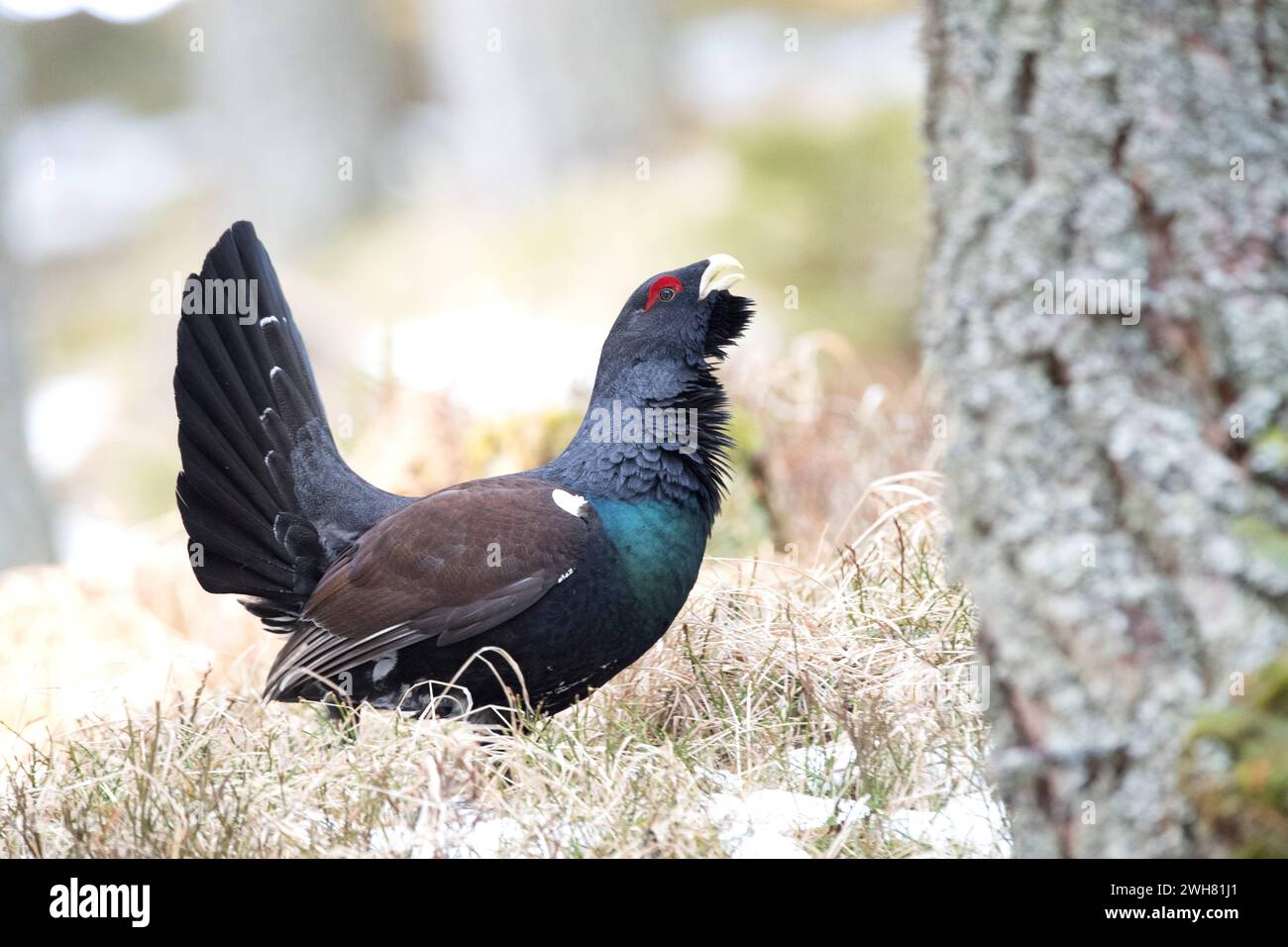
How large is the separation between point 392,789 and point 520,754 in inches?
12.5

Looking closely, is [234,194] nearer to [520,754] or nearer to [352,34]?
[352,34]

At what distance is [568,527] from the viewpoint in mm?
3133

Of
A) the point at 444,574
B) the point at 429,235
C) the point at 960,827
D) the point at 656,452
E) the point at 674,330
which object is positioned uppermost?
the point at 429,235

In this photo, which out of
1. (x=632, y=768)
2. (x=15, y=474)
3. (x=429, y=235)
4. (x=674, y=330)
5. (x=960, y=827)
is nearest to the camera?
(x=960, y=827)

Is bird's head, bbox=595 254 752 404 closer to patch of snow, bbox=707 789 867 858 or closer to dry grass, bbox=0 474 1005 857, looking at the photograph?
dry grass, bbox=0 474 1005 857

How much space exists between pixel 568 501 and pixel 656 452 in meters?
0.25

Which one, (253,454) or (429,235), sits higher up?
(429,235)

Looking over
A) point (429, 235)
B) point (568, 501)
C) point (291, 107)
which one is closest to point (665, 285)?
point (568, 501)

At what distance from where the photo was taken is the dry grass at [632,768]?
8.10 feet

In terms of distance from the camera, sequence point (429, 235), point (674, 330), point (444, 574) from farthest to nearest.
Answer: point (429, 235)
point (674, 330)
point (444, 574)

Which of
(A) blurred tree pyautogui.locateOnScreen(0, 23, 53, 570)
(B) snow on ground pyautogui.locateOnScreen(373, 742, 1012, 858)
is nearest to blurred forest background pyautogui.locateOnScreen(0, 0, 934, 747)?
(A) blurred tree pyautogui.locateOnScreen(0, 23, 53, 570)

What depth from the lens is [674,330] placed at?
3.42 metres

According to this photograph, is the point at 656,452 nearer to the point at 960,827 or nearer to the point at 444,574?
the point at 444,574
